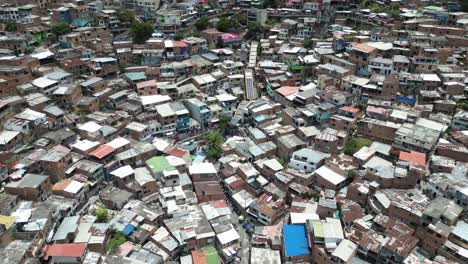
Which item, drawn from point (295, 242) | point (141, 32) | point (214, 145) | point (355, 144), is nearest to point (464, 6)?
point (355, 144)

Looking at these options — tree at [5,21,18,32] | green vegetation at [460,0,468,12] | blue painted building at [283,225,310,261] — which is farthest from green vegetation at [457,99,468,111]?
tree at [5,21,18,32]

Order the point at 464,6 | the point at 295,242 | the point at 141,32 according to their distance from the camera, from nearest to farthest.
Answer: the point at 295,242 → the point at 141,32 → the point at 464,6

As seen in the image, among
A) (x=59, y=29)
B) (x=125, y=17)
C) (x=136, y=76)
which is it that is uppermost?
(x=125, y=17)

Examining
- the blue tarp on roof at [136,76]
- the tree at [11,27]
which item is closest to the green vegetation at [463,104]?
the blue tarp on roof at [136,76]

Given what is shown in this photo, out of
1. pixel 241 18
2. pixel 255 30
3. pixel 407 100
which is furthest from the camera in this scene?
pixel 241 18

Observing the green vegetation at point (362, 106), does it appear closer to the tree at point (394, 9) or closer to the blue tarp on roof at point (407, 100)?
the blue tarp on roof at point (407, 100)

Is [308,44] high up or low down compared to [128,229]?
up

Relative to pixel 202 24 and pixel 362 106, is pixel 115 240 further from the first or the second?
pixel 202 24

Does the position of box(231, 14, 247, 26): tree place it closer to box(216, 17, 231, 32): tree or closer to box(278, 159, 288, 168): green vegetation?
box(216, 17, 231, 32): tree
